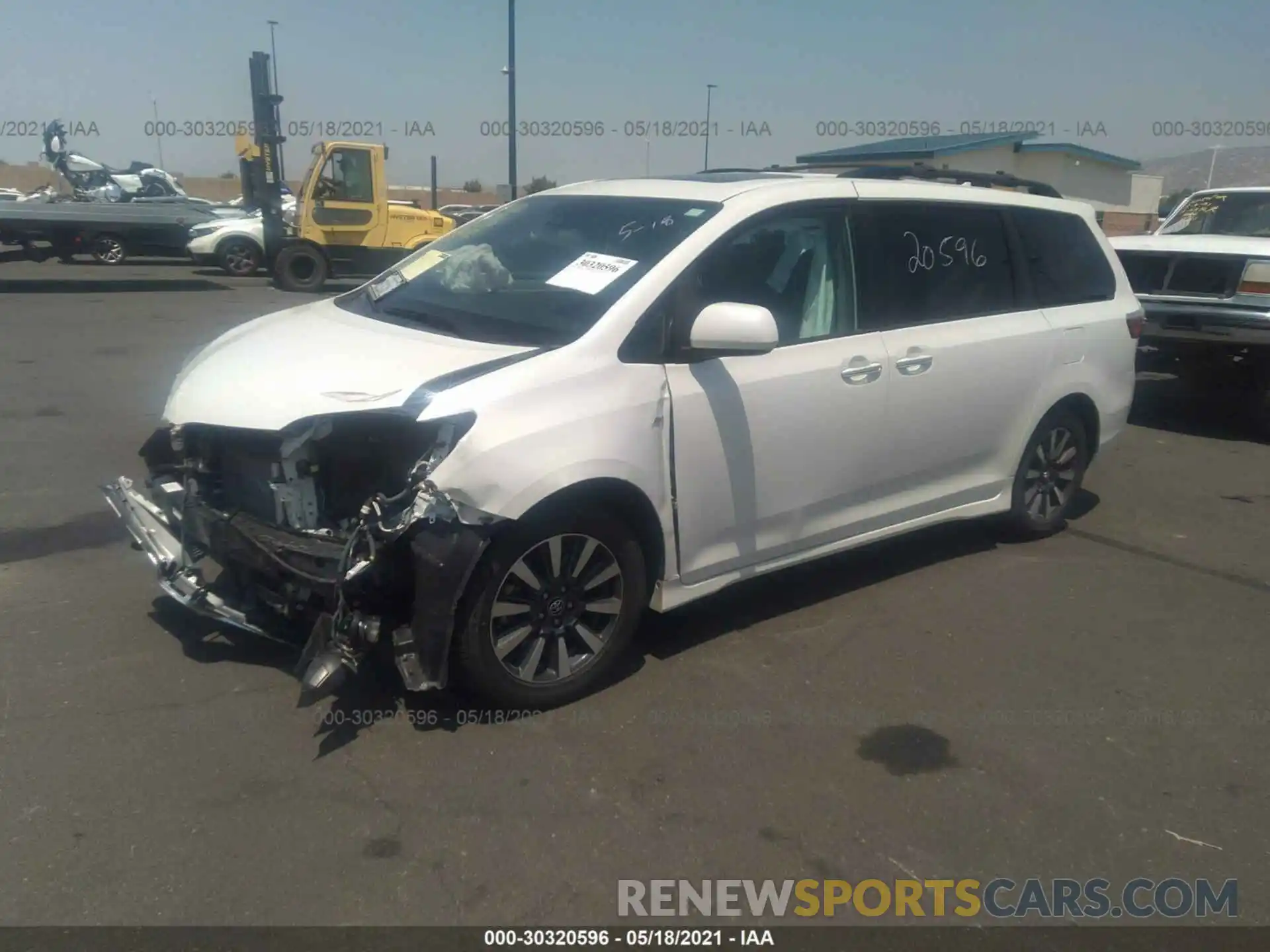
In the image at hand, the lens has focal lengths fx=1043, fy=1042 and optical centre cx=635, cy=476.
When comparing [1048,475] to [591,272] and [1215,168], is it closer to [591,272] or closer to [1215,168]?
[591,272]

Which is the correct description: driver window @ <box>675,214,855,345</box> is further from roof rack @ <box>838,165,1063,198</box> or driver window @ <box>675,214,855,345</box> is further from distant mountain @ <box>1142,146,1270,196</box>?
distant mountain @ <box>1142,146,1270,196</box>

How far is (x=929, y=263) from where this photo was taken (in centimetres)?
490

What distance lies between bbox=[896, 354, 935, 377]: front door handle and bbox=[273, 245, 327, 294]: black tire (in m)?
15.7

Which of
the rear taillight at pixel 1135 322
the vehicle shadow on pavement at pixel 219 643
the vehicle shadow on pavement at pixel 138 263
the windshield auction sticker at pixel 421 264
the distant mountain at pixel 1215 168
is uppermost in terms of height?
the distant mountain at pixel 1215 168

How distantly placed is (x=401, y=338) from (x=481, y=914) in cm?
215

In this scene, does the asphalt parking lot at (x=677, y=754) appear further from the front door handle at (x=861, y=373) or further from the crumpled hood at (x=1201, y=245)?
the crumpled hood at (x=1201, y=245)

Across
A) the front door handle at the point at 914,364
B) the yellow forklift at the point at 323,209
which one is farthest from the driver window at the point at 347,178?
the front door handle at the point at 914,364

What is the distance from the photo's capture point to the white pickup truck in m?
8.38

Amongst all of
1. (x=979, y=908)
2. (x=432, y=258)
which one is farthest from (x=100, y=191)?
(x=979, y=908)

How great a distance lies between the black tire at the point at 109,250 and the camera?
18.4 meters

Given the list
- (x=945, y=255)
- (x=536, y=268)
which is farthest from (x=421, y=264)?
(x=945, y=255)

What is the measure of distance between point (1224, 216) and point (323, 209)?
14.1 metres

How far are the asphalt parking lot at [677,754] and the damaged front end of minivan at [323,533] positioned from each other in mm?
330

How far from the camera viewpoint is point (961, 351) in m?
4.92
